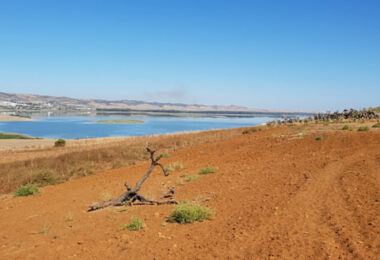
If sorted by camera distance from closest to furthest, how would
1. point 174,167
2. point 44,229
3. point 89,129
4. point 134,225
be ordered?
1. point 134,225
2. point 44,229
3. point 174,167
4. point 89,129

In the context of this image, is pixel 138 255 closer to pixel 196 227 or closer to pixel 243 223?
pixel 196 227

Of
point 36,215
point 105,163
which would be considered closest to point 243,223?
point 36,215

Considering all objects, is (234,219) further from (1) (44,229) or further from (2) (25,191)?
(2) (25,191)

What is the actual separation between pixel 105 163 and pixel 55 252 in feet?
49.7

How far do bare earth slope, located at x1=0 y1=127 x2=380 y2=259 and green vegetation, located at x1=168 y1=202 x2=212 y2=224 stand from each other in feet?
0.81

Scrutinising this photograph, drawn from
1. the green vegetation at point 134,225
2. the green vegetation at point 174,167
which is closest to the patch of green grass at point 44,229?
the green vegetation at point 134,225

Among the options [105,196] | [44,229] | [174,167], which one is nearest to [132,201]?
[105,196]

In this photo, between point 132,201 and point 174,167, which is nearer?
point 132,201

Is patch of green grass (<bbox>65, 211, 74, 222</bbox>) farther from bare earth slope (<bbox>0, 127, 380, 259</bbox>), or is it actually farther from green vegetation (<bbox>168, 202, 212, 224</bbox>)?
green vegetation (<bbox>168, 202, 212, 224</bbox>)

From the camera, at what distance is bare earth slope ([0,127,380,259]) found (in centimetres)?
574

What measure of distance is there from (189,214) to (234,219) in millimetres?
1086

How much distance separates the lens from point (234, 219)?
24.2 ft

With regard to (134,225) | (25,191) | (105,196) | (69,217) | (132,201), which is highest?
(134,225)

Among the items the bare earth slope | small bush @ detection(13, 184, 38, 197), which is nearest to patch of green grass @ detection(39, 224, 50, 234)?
the bare earth slope
